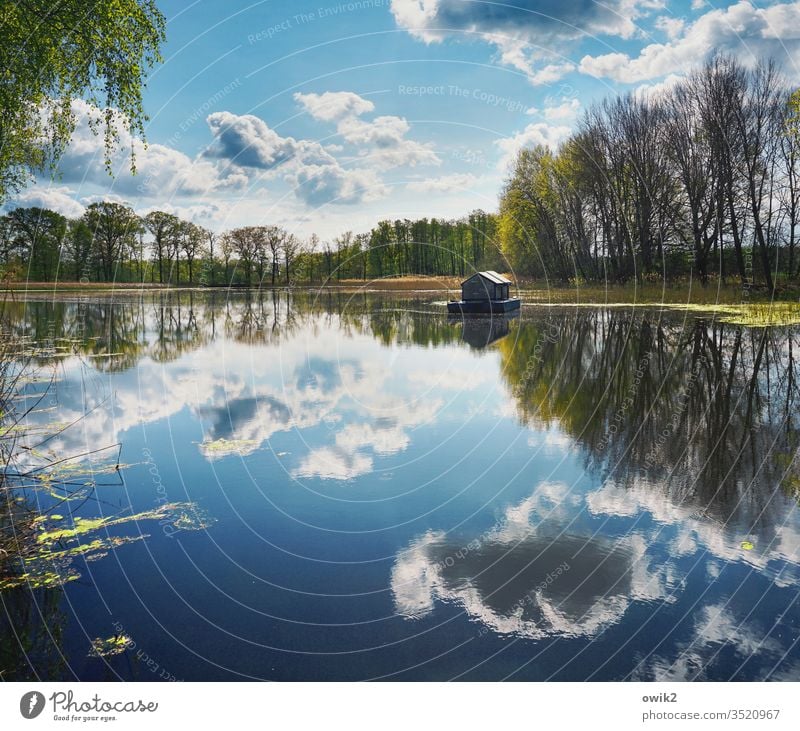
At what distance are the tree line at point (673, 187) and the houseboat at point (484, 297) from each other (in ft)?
37.3

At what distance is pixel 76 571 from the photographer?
7.55 metres

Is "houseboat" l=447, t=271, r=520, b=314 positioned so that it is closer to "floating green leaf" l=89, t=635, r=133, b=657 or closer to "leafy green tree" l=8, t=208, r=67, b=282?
"floating green leaf" l=89, t=635, r=133, b=657

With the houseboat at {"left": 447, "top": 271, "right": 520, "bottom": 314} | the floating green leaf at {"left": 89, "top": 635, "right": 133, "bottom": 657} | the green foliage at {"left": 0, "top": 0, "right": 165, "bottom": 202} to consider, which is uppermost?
the green foliage at {"left": 0, "top": 0, "right": 165, "bottom": 202}

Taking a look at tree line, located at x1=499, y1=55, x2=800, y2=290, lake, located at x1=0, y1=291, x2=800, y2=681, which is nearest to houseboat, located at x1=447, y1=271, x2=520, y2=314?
tree line, located at x1=499, y1=55, x2=800, y2=290

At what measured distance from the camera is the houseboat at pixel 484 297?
49675 millimetres

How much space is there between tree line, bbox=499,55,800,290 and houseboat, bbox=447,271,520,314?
37.3 feet

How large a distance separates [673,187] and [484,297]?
23.6 metres

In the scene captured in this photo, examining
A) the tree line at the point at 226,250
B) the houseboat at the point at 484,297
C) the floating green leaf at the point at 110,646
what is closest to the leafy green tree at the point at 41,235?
the tree line at the point at 226,250

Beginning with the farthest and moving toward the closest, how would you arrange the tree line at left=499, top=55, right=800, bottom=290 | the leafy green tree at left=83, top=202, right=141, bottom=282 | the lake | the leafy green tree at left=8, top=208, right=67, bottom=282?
the leafy green tree at left=83, top=202, right=141, bottom=282 → the leafy green tree at left=8, top=208, right=67, bottom=282 → the tree line at left=499, top=55, right=800, bottom=290 → the lake

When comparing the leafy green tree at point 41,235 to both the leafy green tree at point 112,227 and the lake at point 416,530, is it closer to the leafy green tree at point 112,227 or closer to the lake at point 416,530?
the leafy green tree at point 112,227

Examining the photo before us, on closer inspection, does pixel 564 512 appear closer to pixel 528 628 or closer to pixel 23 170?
pixel 528 628

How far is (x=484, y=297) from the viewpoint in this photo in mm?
51094

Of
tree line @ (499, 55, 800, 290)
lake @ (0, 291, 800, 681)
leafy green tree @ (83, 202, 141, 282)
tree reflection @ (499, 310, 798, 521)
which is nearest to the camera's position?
lake @ (0, 291, 800, 681)

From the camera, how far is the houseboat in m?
49.7
